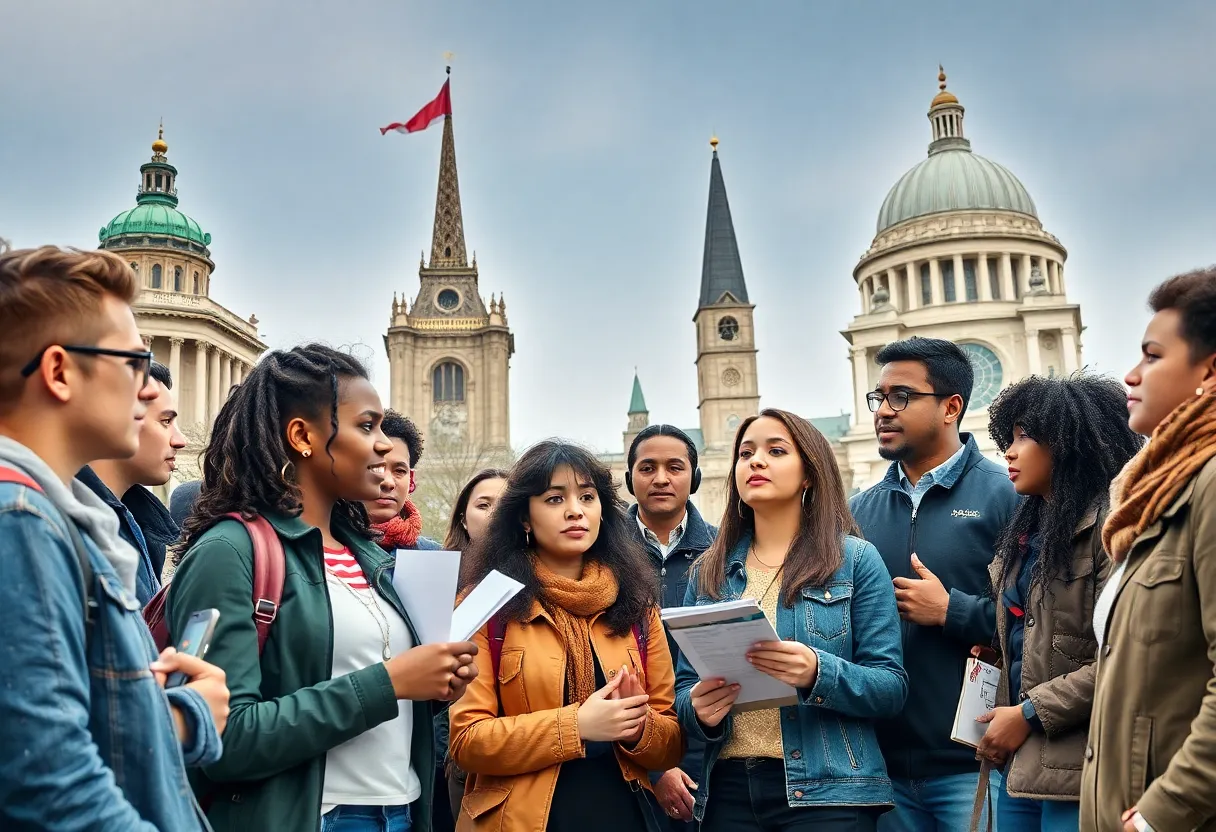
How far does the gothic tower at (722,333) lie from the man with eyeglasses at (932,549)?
67105 millimetres

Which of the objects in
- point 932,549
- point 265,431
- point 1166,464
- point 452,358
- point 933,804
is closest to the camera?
point 1166,464

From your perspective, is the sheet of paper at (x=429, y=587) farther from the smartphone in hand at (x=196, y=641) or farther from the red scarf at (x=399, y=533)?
the red scarf at (x=399, y=533)

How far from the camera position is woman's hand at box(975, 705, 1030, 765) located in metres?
3.70

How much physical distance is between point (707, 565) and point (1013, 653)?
125 centimetres

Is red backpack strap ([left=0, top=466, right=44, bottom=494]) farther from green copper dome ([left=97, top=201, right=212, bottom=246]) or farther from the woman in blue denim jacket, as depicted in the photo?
green copper dome ([left=97, top=201, right=212, bottom=246])

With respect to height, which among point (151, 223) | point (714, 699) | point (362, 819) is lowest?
point (362, 819)

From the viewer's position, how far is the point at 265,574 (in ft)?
9.63

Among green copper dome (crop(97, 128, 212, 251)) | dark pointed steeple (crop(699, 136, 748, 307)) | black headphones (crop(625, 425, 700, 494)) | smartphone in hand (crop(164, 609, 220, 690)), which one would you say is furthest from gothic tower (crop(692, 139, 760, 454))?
smartphone in hand (crop(164, 609, 220, 690))

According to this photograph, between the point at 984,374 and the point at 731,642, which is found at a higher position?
the point at 984,374

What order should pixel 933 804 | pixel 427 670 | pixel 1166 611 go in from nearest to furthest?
pixel 1166 611, pixel 427 670, pixel 933 804

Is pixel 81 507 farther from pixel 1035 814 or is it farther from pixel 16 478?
pixel 1035 814

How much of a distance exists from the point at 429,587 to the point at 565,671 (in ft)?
2.86

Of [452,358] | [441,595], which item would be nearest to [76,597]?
[441,595]

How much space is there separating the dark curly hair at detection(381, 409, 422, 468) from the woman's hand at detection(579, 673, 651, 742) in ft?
8.56
